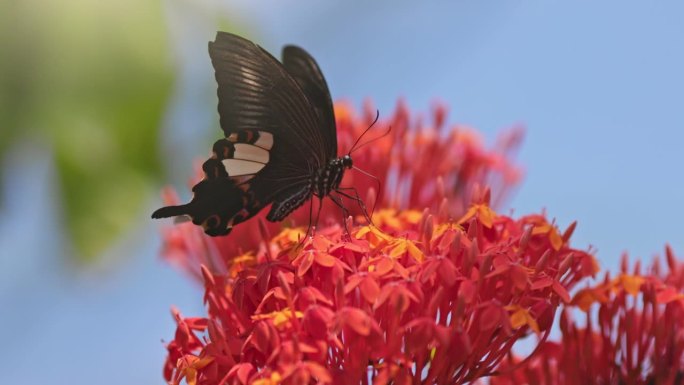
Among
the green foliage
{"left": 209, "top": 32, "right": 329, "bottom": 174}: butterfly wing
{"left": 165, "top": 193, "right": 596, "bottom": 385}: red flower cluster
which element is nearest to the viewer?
{"left": 165, "top": 193, "right": 596, "bottom": 385}: red flower cluster

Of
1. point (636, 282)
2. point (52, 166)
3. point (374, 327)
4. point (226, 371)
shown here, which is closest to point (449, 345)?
point (374, 327)

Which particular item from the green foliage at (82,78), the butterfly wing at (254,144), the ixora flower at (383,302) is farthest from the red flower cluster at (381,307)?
the green foliage at (82,78)

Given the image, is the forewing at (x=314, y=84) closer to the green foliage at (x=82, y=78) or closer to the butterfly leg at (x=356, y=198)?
the butterfly leg at (x=356, y=198)

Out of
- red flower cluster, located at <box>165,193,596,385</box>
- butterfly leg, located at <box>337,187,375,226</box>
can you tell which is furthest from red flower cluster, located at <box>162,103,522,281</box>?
red flower cluster, located at <box>165,193,596,385</box>

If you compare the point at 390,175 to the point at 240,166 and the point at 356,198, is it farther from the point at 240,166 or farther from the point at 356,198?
the point at 240,166

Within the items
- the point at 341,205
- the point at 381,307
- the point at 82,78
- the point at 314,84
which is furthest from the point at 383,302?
the point at 82,78

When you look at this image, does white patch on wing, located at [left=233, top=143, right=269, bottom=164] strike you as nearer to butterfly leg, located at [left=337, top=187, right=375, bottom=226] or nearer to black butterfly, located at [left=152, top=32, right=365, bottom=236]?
black butterfly, located at [left=152, top=32, right=365, bottom=236]
